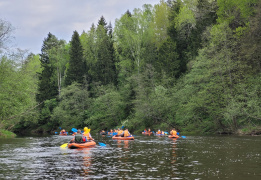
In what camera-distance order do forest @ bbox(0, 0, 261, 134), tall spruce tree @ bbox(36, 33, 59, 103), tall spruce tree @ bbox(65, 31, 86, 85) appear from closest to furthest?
forest @ bbox(0, 0, 261, 134) < tall spruce tree @ bbox(65, 31, 86, 85) < tall spruce tree @ bbox(36, 33, 59, 103)

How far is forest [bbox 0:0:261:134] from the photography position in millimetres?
35156

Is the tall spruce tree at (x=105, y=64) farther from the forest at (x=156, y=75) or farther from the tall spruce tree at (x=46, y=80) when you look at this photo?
the tall spruce tree at (x=46, y=80)

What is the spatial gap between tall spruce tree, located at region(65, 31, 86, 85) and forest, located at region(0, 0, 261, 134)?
225mm

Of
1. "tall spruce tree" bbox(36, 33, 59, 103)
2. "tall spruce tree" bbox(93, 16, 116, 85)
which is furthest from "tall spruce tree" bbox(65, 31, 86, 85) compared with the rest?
"tall spruce tree" bbox(36, 33, 59, 103)

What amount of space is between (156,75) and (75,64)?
22.6 meters

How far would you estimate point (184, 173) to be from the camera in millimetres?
12086

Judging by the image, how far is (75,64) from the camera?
221ft

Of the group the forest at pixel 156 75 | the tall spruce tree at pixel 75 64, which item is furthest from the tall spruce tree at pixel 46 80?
the tall spruce tree at pixel 75 64

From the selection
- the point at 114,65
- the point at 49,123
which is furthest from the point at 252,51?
the point at 49,123

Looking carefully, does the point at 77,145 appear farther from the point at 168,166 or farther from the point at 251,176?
the point at 251,176

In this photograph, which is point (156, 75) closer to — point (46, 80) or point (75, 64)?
point (75, 64)

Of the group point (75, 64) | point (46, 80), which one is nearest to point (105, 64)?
point (75, 64)

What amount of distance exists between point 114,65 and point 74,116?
14738 mm

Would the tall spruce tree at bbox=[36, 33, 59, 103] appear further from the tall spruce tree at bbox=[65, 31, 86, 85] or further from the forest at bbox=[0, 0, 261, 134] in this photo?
the tall spruce tree at bbox=[65, 31, 86, 85]
